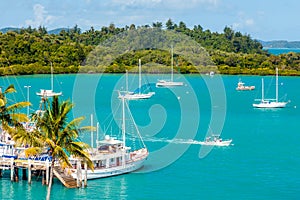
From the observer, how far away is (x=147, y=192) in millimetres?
36875

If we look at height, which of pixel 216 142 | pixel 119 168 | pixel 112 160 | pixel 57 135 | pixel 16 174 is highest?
pixel 57 135

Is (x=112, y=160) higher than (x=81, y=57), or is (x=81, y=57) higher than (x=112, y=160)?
(x=81, y=57)

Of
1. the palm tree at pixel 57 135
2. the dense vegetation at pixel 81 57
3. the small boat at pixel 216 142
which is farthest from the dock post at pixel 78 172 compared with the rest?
the dense vegetation at pixel 81 57

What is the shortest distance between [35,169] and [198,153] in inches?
574

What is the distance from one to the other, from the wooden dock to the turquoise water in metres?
0.43

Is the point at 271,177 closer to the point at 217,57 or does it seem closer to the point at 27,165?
the point at 27,165

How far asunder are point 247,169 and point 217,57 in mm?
94177

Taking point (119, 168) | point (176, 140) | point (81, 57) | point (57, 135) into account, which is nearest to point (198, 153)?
point (176, 140)

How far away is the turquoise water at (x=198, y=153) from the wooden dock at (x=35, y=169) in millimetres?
433

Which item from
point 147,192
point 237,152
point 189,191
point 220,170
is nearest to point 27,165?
point 147,192

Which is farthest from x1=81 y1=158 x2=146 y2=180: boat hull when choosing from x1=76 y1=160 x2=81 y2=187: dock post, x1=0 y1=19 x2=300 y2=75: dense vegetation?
x1=0 y1=19 x2=300 y2=75: dense vegetation

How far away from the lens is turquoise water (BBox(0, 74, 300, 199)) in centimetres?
3678

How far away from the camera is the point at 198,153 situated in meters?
47.8

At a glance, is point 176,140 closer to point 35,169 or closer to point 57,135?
point 35,169
